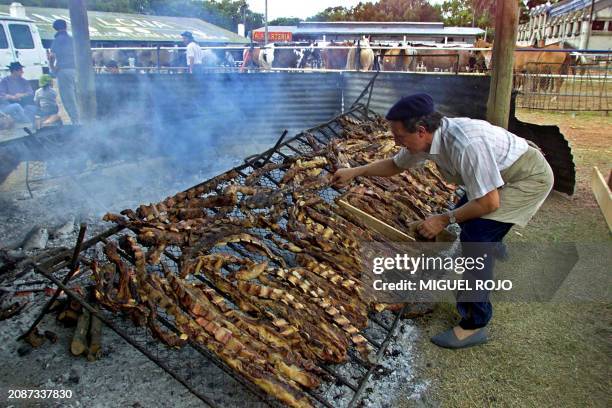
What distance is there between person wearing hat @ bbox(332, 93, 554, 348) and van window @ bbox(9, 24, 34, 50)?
16.8m

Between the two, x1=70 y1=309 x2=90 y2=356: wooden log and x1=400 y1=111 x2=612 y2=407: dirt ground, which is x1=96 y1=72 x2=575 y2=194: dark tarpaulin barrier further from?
x1=70 y1=309 x2=90 y2=356: wooden log

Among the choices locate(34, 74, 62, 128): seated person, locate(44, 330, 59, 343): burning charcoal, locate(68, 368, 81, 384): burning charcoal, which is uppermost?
locate(34, 74, 62, 128): seated person

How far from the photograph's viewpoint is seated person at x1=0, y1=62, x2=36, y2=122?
11.5 m

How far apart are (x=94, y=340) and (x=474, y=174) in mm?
3096

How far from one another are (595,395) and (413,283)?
1657mm

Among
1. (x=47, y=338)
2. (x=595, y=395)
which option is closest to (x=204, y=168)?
(x=47, y=338)

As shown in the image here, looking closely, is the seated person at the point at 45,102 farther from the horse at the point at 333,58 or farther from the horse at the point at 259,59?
the horse at the point at 333,58

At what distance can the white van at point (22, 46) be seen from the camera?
49.6ft

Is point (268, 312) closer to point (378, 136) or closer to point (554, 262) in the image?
point (554, 262)

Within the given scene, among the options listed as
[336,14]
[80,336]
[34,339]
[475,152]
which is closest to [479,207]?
[475,152]

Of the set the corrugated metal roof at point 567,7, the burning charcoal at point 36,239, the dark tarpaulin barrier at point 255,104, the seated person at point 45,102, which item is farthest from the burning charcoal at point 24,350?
the corrugated metal roof at point 567,7

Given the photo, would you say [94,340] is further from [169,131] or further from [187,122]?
[187,122]

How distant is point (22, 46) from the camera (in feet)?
52.4

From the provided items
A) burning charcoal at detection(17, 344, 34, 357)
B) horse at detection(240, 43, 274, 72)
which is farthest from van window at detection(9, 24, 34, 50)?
burning charcoal at detection(17, 344, 34, 357)
